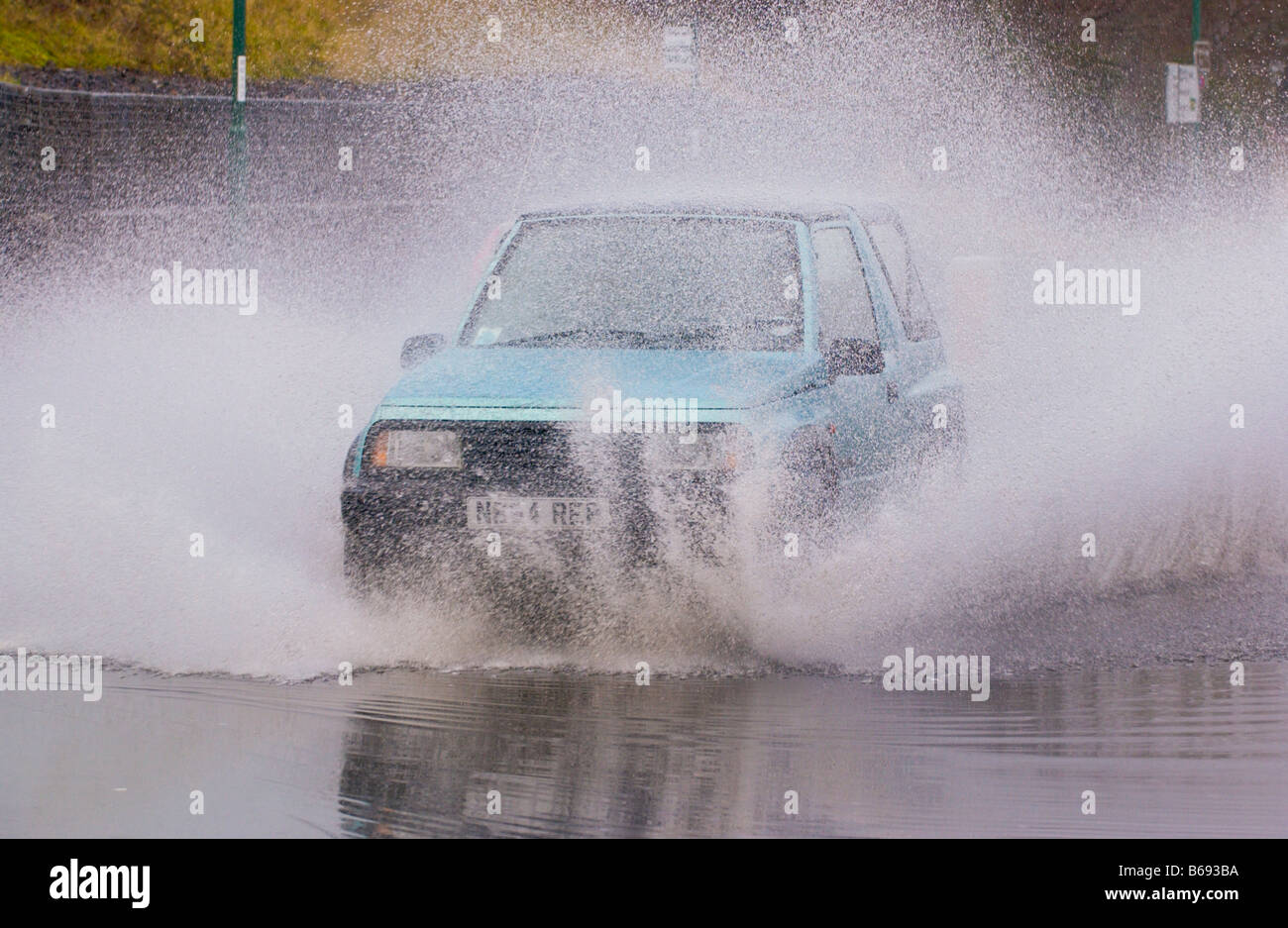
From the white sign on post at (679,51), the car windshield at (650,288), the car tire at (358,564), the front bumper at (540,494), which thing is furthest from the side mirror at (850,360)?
the white sign on post at (679,51)

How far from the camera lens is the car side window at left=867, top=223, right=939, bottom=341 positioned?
351 inches

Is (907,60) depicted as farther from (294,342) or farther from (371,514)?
(371,514)

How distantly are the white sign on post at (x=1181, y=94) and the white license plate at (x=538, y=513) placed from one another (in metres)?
21.6

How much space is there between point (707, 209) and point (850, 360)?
0.96 metres

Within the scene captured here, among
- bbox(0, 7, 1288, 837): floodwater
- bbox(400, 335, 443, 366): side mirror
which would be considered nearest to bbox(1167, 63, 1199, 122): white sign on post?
bbox(0, 7, 1288, 837): floodwater

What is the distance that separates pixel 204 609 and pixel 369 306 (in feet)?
39.2

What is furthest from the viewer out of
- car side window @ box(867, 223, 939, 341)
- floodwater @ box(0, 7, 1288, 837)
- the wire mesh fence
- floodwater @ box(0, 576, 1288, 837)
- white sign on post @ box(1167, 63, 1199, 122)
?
white sign on post @ box(1167, 63, 1199, 122)

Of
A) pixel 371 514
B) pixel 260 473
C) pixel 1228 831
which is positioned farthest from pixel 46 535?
pixel 1228 831

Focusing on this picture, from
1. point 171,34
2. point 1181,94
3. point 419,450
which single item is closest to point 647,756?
point 419,450

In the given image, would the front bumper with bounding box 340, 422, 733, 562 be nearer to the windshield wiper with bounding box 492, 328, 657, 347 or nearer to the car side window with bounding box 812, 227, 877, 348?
the windshield wiper with bounding box 492, 328, 657, 347

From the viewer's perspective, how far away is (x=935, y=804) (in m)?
5.19

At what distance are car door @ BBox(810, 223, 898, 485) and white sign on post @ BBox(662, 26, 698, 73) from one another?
1585cm

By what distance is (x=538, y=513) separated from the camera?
7.00 meters

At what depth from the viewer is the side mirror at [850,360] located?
305 inches
